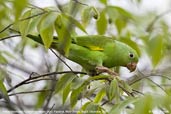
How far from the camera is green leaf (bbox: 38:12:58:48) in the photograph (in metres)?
1.84

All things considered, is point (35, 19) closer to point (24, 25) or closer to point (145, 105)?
point (24, 25)

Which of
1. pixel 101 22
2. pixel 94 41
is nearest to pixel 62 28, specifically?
pixel 101 22

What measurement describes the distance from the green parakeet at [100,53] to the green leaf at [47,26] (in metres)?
0.62

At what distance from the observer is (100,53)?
2.66 meters

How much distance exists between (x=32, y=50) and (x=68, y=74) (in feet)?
6.27

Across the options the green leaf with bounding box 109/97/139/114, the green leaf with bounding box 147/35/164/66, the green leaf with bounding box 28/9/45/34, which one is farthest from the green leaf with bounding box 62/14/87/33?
the green leaf with bounding box 147/35/164/66

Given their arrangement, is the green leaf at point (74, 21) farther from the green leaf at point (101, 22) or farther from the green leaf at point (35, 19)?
the green leaf at point (101, 22)

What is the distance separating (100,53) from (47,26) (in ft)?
2.84

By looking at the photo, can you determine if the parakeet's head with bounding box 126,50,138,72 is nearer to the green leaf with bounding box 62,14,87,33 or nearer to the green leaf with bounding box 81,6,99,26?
the green leaf with bounding box 81,6,99,26

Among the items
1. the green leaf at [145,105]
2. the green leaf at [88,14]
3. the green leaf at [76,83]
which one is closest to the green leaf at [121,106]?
the green leaf at [145,105]

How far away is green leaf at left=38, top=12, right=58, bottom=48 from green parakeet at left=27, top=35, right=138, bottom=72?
2.02 feet

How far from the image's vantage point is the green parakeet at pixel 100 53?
2559 mm

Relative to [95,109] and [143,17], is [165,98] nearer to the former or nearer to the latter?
[95,109]

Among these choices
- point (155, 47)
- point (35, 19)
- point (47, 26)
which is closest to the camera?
point (47, 26)
